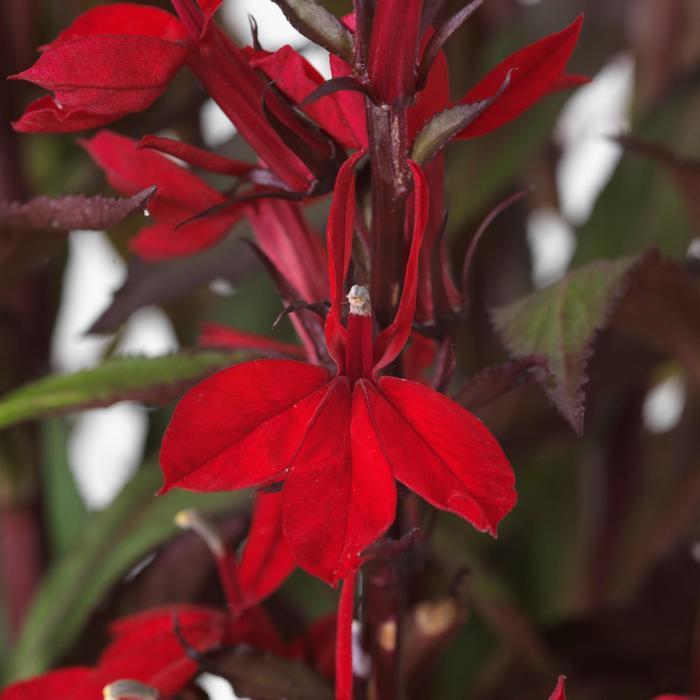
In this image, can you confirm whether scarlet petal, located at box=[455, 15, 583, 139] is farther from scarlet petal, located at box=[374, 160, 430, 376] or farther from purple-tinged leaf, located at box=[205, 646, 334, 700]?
purple-tinged leaf, located at box=[205, 646, 334, 700]

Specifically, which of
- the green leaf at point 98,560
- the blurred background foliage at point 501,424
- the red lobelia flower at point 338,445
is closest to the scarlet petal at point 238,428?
the red lobelia flower at point 338,445

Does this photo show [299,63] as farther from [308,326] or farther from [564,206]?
[564,206]

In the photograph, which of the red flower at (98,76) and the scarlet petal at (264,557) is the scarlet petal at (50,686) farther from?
the red flower at (98,76)

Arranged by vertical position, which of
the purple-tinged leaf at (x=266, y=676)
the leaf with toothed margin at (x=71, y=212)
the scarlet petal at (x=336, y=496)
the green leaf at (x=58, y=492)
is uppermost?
the leaf with toothed margin at (x=71, y=212)

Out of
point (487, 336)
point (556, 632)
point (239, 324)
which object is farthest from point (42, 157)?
point (556, 632)

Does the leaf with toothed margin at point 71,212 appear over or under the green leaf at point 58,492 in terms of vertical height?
over
